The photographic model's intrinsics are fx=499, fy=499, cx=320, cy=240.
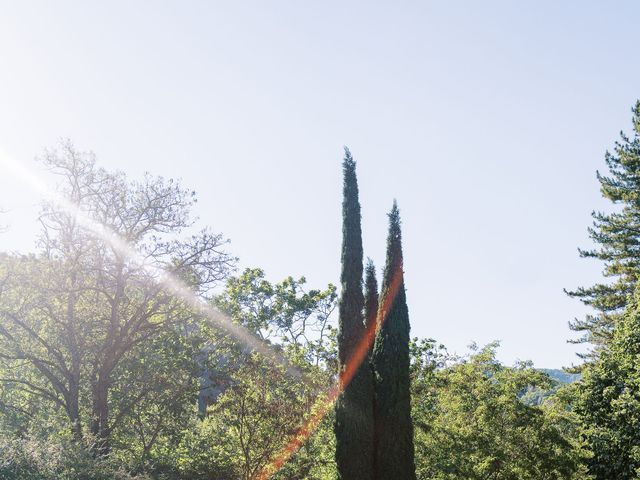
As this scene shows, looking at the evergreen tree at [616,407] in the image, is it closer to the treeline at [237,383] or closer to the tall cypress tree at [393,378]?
the treeline at [237,383]

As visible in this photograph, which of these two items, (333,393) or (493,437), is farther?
(333,393)

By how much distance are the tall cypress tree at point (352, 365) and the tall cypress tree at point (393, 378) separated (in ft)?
1.06

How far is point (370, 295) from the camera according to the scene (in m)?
18.1

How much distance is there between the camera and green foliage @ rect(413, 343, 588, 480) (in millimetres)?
14359

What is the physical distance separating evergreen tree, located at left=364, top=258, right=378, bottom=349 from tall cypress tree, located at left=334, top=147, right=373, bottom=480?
1267 mm

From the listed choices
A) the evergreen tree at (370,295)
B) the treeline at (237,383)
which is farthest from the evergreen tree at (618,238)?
the evergreen tree at (370,295)

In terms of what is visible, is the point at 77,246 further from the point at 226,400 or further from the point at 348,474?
the point at 348,474

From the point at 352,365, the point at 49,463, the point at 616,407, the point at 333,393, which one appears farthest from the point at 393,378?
the point at 49,463

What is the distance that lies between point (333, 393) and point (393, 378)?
2528mm

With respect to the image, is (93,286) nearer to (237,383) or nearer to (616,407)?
(237,383)

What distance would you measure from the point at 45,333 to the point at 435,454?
588 inches

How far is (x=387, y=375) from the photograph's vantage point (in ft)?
49.8

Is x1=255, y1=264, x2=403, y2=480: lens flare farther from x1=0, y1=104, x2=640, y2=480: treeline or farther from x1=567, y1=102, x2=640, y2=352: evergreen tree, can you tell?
x1=567, y1=102, x2=640, y2=352: evergreen tree

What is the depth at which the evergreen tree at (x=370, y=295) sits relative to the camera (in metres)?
17.9
